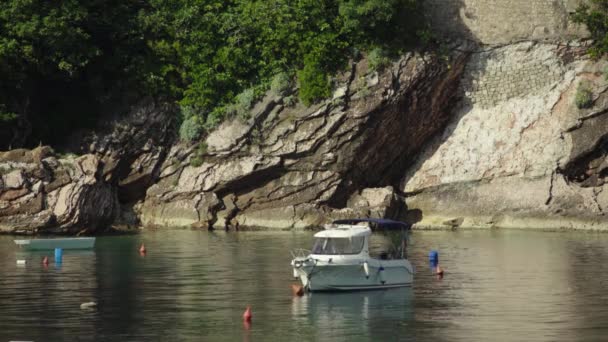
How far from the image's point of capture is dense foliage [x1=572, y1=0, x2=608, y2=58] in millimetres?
64312

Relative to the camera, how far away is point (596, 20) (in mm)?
64438

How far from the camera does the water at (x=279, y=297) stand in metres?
34.0

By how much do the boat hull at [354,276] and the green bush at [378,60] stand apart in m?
23.9

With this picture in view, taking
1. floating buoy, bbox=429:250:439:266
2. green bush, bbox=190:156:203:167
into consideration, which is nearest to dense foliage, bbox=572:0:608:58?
green bush, bbox=190:156:203:167

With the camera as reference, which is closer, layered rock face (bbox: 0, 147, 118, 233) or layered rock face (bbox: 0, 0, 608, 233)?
layered rock face (bbox: 0, 147, 118, 233)

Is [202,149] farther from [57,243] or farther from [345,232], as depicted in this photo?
[345,232]

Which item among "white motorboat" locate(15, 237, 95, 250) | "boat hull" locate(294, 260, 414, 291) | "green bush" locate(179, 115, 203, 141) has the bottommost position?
"boat hull" locate(294, 260, 414, 291)

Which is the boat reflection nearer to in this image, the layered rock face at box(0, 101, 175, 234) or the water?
the water

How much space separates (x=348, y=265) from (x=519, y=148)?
1012 inches

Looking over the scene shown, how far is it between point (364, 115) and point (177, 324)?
30834 mm

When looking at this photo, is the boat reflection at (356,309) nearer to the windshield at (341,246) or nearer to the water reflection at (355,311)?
the water reflection at (355,311)

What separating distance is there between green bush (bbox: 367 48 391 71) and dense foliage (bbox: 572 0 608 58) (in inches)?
357

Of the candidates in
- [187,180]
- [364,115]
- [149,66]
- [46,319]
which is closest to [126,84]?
[149,66]

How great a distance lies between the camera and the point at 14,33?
62.0 meters
